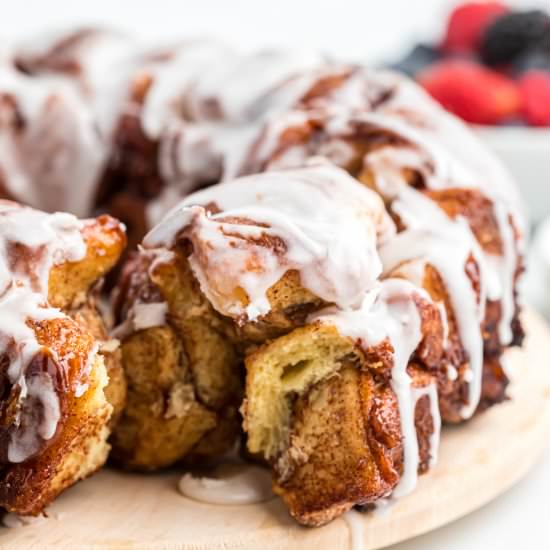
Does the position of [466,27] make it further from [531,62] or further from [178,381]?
[178,381]

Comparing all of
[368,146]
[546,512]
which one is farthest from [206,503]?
[368,146]

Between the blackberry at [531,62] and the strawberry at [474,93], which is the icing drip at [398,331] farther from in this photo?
the blackberry at [531,62]

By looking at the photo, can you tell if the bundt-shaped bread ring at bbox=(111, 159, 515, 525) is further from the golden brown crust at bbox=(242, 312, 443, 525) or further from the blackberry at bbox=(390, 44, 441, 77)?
the blackberry at bbox=(390, 44, 441, 77)

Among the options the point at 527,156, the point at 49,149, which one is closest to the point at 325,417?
the point at 49,149

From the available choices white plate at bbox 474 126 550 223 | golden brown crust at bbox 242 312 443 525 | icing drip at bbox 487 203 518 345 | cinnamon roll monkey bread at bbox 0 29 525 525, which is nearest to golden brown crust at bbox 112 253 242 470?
cinnamon roll monkey bread at bbox 0 29 525 525

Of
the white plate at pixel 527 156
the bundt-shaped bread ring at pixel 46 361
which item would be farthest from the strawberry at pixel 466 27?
the bundt-shaped bread ring at pixel 46 361
